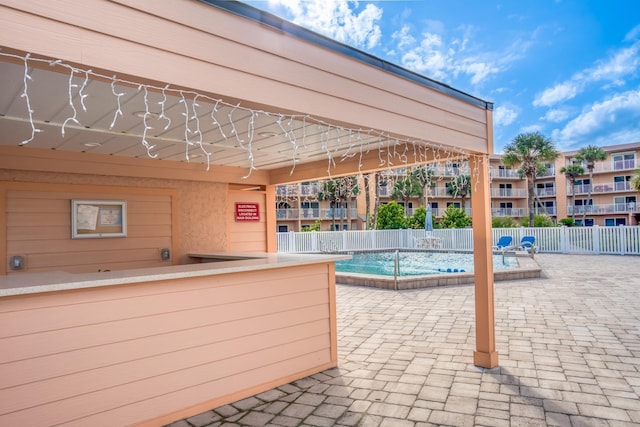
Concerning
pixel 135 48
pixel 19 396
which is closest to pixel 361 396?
pixel 19 396

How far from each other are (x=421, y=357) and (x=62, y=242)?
4.36 metres

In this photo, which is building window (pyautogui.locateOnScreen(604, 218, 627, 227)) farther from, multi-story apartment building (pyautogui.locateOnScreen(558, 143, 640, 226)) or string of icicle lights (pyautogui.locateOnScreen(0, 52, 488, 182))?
string of icicle lights (pyautogui.locateOnScreen(0, 52, 488, 182))

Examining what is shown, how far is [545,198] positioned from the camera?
35844 millimetres

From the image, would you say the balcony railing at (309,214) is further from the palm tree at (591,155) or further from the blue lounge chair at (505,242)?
the blue lounge chair at (505,242)

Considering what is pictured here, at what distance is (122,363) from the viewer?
2744 mm

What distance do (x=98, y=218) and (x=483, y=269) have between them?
4.61m

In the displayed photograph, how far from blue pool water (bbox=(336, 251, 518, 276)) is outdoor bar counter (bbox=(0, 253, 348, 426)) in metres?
7.27

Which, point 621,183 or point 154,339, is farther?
point 621,183

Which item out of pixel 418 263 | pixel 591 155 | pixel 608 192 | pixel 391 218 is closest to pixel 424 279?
pixel 418 263

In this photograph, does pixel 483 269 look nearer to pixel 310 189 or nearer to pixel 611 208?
pixel 310 189

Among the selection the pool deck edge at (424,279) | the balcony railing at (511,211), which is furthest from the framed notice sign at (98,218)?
the balcony railing at (511,211)

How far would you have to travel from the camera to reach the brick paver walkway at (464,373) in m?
2.92

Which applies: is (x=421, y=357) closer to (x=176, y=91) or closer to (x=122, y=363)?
(x=122, y=363)

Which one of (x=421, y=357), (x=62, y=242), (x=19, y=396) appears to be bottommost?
(x=421, y=357)
